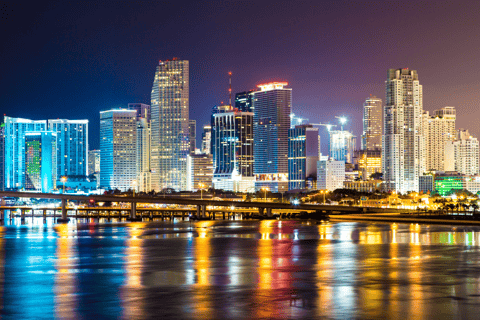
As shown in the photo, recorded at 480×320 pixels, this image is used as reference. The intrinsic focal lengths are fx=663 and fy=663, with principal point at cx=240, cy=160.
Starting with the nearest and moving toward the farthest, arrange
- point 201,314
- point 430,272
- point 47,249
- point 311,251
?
point 201,314, point 430,272, point 311,251, point 47,249

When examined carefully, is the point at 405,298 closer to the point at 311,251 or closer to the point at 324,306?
the point at 324,306

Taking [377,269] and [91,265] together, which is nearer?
[377,269]

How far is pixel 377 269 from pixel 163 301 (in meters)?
12.6

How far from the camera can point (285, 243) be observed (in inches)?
1905

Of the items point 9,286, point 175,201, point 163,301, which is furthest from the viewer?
point 175,201

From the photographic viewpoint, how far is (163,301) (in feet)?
71.5

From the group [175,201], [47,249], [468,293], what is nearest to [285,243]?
[47,249]

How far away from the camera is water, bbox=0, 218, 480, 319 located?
20.1 m

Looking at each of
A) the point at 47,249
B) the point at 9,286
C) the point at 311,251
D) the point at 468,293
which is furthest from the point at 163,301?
the point at 47,249

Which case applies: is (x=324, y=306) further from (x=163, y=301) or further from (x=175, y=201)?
(x=175, y=201)

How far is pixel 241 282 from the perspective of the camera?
87.0 ft

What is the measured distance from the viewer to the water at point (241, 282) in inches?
792

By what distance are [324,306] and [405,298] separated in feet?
10.9

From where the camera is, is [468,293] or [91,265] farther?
[91,265]
